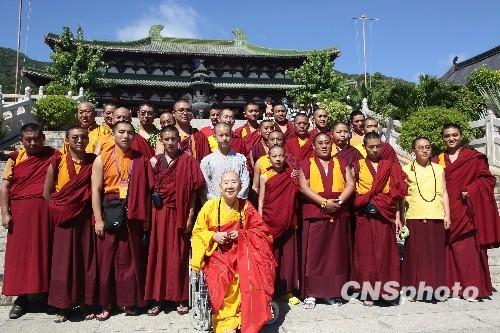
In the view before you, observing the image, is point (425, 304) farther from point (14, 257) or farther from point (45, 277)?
point (14, 257)

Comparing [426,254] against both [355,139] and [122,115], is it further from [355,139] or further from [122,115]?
[122,115]

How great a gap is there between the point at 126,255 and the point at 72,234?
0.55 metres

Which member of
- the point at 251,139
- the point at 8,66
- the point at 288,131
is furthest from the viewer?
the point at 8,66

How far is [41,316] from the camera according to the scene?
4.11m

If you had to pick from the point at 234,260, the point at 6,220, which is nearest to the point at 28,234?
the point at 6,220

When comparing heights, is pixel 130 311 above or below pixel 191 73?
below

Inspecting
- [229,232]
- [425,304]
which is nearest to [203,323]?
[229,232]

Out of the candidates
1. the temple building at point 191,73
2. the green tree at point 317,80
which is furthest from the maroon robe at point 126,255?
the temple building at point 191,73

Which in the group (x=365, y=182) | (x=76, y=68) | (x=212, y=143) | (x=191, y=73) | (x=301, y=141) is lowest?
(x=365, y=182)

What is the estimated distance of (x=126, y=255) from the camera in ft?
13.4

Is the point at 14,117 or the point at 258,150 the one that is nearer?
the point at 258,150

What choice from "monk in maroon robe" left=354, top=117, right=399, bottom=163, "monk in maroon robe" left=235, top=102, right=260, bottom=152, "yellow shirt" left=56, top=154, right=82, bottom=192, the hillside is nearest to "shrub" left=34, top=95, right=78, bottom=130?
"monk in maroon robe" left=235, top=102, right=260, bottom=152

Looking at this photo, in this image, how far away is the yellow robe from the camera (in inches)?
138

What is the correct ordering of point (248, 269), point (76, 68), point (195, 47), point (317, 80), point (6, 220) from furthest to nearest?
point (195, 47), point (317, 80), point (76, 68), point (6, 220), point (248, 269)
